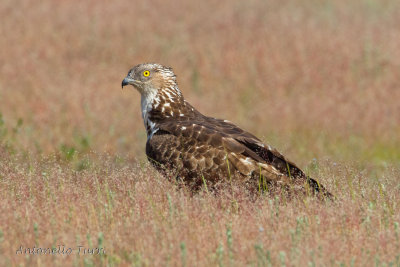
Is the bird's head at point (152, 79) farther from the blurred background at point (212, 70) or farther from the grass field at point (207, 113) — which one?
the blurred background at point (212, 70)

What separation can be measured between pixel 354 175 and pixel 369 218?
5.20 ft

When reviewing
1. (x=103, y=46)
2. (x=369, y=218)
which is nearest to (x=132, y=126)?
(x=103, y=46)

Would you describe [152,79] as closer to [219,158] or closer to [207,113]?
[219,158]

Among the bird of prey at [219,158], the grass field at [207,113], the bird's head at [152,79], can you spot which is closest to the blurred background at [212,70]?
the grass field at [207,113]

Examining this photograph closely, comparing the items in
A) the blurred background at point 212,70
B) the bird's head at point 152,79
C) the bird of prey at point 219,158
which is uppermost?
the blurred background at point 212,70

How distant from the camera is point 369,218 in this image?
6.39 m

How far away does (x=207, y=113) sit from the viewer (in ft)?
56.4

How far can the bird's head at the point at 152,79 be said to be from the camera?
971 centimetres

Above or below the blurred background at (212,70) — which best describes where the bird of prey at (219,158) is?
below

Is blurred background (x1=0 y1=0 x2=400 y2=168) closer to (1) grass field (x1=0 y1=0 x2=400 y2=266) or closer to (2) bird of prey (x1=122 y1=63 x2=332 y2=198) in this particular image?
(1) grass field (x1=0 y1=0 x2=400 y2=266)

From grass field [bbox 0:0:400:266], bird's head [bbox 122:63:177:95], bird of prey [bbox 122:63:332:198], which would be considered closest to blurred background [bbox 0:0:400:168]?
grass field [bbox 0:0:400:266]

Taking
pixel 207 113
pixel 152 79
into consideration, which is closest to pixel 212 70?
pixel 207 113

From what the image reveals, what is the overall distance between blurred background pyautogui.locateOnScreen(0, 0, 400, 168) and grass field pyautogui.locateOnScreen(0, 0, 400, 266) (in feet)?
0.17

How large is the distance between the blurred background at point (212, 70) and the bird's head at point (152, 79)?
170 inches
